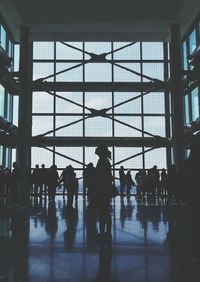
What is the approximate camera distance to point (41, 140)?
23391 millimetres

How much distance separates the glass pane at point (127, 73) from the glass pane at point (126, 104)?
1004 millimetres

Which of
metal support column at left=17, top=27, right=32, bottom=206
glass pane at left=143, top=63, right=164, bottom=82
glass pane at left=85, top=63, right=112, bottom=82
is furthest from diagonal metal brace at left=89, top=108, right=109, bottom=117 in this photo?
metal support column at left=17, top=27, right=32, bottom=206

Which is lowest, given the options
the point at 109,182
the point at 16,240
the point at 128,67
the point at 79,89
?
the point at 16,240

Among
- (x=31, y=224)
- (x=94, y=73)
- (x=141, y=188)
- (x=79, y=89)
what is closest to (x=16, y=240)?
(x=31, y=224)

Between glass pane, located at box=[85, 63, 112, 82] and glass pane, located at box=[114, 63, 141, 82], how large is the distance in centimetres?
49

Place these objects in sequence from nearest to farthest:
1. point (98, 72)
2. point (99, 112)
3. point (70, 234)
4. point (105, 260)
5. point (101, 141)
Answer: point (105, 260)
point (70, 234)
point (101, 141)
point (99, 112)
point (98, 72)

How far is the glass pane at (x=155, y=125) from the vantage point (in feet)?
84.1

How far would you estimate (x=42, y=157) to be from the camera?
24938 millimetres

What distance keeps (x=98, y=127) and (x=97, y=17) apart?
25.5 ft

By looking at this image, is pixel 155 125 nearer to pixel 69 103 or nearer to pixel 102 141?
pixel 102 141

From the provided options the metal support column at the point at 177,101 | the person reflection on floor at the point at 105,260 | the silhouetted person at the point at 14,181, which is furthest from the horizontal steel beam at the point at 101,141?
the person reflection on floor at the point at 105,260

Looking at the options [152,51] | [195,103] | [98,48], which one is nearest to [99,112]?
[98,48]

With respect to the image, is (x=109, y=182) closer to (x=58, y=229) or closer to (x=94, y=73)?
(x=58, y=229)

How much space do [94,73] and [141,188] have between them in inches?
346
